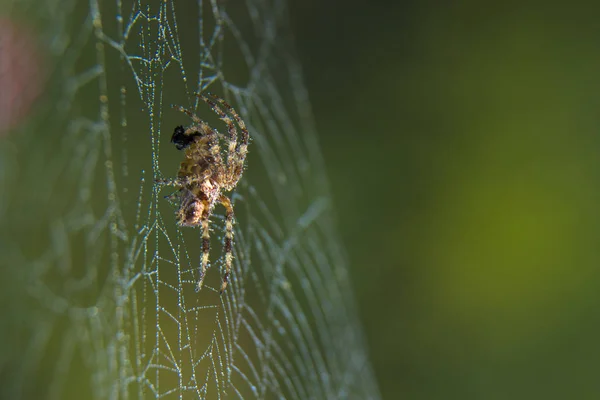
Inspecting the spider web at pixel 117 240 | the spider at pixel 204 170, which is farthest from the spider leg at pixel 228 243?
the spider web at pixel 117 240

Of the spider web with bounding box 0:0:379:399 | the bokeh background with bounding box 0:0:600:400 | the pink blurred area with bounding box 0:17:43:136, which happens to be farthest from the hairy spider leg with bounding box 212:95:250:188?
the bokeh background with bounding box 0:0:600:400

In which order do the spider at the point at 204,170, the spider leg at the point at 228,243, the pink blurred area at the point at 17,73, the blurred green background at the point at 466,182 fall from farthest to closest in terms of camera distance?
1. the blurred green background at the point at 466,182
2. the pink blurred area at the point at 17,73
3. the spider leg at the point at 228,243
4. the spider at the point at 204,170

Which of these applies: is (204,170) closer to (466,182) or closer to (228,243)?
(228,243)

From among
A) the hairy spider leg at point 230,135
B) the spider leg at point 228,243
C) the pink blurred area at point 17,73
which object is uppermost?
the pink blurred area at point 17,73

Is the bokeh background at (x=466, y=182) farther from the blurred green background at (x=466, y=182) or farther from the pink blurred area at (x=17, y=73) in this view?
the pink blurred area at (x=17, y=73)

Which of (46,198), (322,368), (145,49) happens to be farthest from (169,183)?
(322,368)

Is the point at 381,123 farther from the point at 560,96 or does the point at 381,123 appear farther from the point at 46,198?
the point at 46,198
